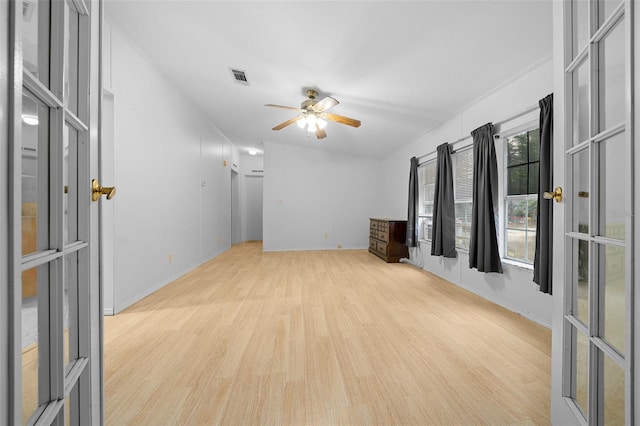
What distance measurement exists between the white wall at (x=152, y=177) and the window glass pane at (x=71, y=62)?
1979mm

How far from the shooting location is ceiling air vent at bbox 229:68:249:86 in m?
3.00

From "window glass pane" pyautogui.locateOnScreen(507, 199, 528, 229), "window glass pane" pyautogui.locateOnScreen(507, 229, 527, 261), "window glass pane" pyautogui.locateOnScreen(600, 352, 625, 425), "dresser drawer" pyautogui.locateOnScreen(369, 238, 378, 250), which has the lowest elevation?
"dresser drawer" pyautogui.locateOnScreen(369, 238, 378, 250)

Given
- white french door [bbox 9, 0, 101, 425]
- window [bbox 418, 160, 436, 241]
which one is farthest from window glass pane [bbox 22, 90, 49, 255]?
window [bbox 418, 160, 436, 241]

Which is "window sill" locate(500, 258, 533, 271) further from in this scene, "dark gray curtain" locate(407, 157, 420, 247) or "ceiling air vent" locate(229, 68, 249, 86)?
"ceiling air vent" locate(229, 68, 249, 86)

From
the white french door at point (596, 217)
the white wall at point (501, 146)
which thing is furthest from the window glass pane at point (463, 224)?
Result: the white french door at point (596, 217)

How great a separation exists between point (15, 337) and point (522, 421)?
1.82 metres

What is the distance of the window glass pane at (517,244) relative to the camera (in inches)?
104

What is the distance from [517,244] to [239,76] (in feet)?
12.0

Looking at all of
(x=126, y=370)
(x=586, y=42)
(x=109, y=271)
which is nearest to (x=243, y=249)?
(x=109, y=271)

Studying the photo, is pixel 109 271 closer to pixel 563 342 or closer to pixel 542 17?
pixel 563 342

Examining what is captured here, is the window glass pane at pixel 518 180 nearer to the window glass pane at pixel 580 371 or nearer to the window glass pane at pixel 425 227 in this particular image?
the window glass pane at pixel 425 227

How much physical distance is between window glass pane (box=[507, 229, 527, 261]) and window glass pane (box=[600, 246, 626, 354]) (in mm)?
2089

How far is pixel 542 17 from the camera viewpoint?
178cm

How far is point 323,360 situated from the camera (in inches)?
65.9
